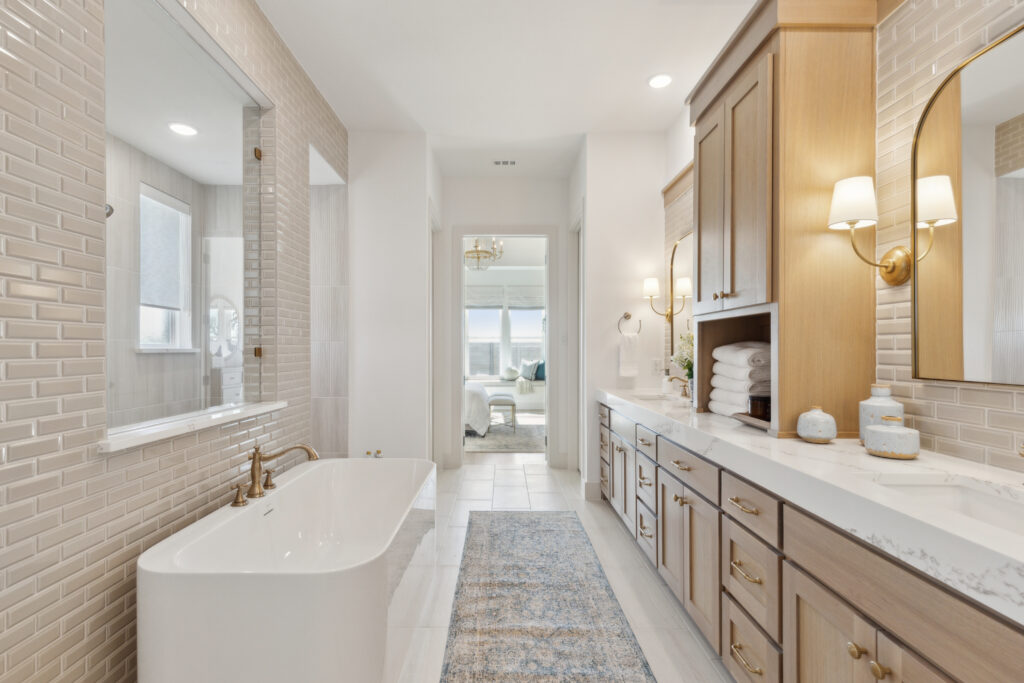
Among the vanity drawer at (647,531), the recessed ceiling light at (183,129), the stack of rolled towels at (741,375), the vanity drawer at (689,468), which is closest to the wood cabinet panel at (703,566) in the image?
the vanity drawer at (689,468)

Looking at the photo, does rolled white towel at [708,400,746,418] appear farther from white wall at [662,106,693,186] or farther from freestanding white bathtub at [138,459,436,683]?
white wall at [662,106,693,186]

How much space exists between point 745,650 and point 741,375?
3.41 feet

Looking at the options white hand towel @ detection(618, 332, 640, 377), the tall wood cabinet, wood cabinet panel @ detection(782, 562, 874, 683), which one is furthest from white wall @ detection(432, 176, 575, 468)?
wood cabinet panel @ detection(782, 562, 874, 683)

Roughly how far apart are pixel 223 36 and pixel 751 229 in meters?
2.31

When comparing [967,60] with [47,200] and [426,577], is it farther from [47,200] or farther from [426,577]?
[426,577]

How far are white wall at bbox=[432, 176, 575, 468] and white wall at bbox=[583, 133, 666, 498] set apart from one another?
2.97ft

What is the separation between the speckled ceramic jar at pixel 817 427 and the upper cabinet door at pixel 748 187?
1.44ft

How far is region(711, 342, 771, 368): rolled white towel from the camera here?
6.84 feet

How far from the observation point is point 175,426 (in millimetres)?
1706

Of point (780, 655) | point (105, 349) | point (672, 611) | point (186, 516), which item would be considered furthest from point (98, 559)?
point (672, 611)

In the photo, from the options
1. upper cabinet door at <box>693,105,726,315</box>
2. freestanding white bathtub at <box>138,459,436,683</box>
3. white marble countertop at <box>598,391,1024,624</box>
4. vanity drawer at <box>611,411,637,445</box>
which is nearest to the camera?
white marble countertop at <box>598,391,1024,624</box>

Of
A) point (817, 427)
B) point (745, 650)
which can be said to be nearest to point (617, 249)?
point (817, 427)

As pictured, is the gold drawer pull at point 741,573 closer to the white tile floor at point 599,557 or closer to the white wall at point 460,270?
the white tile floor at point 599,557

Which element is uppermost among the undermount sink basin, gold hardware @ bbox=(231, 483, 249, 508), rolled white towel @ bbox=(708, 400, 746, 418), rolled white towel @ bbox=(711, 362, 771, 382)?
rolled white towel @ bbox=(711, 362, 771, 382)
